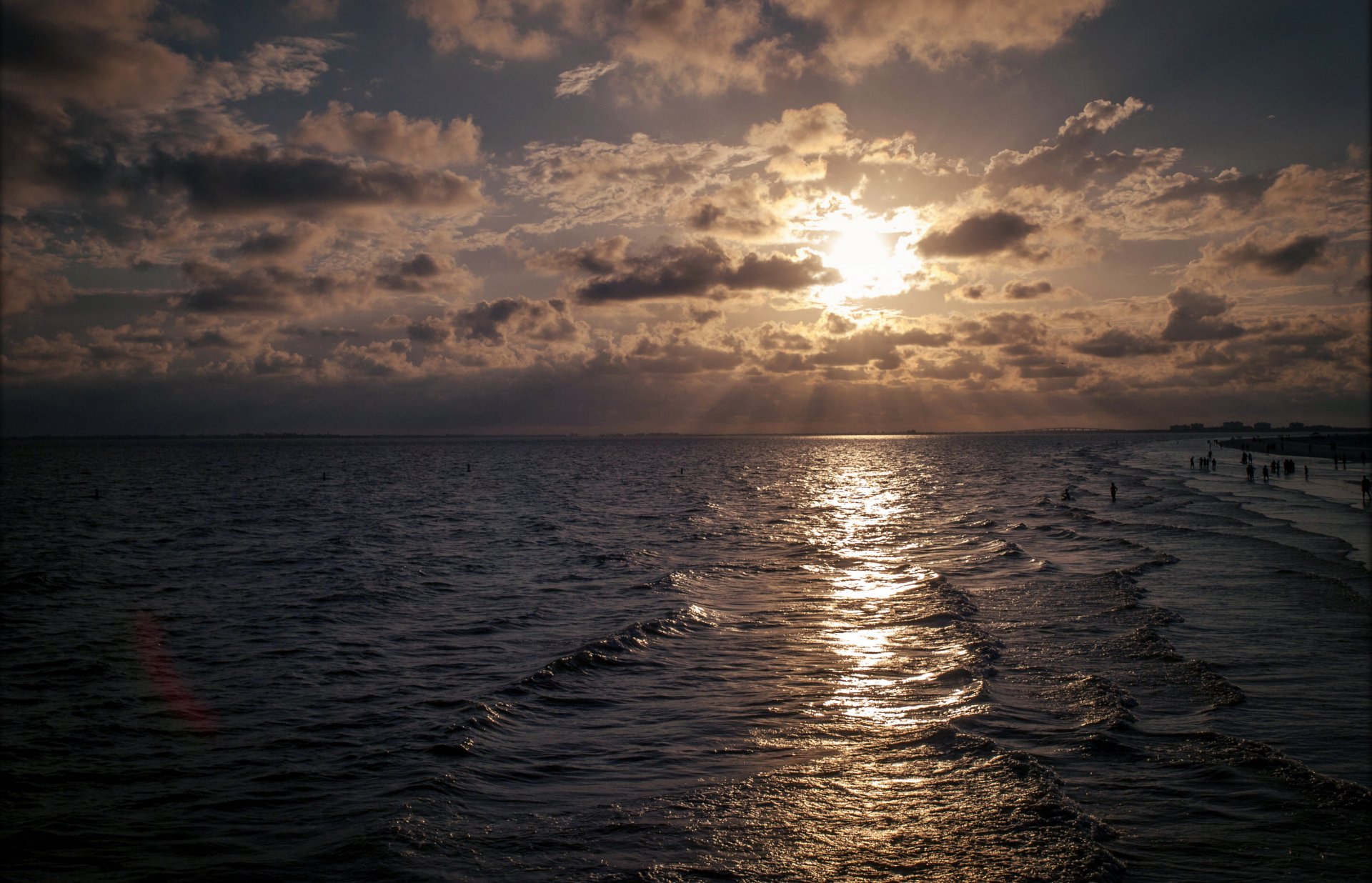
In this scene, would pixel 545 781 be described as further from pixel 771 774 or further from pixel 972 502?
pixel 972 502

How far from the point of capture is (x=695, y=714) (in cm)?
1617

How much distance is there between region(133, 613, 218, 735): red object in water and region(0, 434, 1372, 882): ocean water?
124 millimetres

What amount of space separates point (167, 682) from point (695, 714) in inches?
474

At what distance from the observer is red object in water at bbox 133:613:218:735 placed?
1616 cm

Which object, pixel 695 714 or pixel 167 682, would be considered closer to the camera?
pixel 695 714

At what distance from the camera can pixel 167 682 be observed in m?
18.5

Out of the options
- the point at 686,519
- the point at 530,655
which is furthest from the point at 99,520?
the point at 530,655

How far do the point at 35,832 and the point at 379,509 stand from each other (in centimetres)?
5882

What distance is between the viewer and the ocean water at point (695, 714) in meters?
10.8

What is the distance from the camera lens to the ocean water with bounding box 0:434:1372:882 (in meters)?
10.8

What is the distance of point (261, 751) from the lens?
14.5 meters

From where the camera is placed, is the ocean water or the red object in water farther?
the red object in water

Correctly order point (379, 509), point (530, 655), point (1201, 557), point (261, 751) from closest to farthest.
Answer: point (261, 751) < point (530, 655) < point (1201, 557) < point (379, 509)

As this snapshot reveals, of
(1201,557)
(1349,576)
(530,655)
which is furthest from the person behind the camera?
(1201,557)
